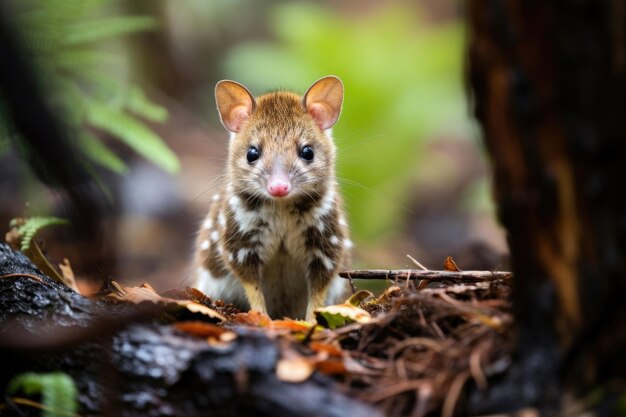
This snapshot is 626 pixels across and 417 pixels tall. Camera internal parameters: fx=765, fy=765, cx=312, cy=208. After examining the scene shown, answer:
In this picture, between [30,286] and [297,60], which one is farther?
[297,60]

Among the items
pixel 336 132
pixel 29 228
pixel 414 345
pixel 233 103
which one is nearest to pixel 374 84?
pixel 336 132

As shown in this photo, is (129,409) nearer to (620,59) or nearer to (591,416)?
(591,416)

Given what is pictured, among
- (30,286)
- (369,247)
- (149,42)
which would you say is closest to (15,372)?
(30,286)


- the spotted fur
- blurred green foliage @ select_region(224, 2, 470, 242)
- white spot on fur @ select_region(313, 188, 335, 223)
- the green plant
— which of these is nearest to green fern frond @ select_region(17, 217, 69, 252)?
the green plant

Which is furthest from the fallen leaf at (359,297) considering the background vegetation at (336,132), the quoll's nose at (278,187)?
the background vegetation at (336,132)

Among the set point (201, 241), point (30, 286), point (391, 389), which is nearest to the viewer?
point (391, 389)
